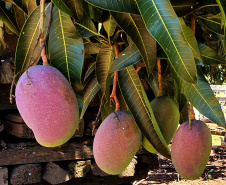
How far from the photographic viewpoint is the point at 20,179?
162cm

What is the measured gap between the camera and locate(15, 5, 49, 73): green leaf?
651mm

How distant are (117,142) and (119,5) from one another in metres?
0.25

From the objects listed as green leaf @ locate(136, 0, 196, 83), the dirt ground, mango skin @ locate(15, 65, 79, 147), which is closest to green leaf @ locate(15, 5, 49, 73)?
mango skin @ locate(15, 65, 79, 147)

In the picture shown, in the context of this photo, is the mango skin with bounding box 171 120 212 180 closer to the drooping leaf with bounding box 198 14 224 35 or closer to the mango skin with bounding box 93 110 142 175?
the mango skin with bounding box 93 110 142 175

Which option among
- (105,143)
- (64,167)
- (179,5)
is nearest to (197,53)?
(179,5)

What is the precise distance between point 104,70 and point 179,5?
0.20m

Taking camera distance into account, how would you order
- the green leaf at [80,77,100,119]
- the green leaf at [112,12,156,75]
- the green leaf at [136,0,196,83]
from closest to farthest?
the green leaf at [136,0,196,83] < the green leaf at [112,12,156,75] < the green leaf at [80,77,100,119]

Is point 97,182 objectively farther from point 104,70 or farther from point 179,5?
point 179,5

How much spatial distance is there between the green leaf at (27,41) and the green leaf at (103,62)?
0.15 metres

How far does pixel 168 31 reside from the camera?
508 millimetres

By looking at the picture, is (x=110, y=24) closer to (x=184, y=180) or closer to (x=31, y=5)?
(x=31, y=5)

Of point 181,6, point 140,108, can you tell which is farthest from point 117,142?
point 181,6

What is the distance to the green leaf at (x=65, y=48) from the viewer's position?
23.6 inches

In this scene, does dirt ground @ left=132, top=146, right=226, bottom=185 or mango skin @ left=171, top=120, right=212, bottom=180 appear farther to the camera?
dirt ground @ left=132, top=146, right=226, bottom=185
